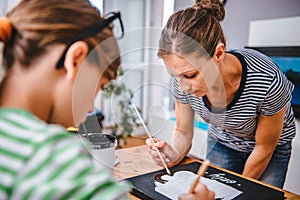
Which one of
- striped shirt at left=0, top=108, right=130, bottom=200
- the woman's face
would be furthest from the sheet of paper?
striped shirt at left=0, top=108, right=130, bottom=200

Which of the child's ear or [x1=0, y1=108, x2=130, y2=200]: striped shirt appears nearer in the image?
[x1=0, y1=108, x2=130, y2=200]: striped shirt

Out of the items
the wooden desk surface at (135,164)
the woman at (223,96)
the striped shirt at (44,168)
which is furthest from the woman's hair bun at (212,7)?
the striped shirt at (44,168)

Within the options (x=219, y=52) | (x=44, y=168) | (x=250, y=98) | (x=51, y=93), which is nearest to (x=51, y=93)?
(x=51, y=93)

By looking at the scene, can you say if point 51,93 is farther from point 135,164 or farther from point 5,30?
point 135,164

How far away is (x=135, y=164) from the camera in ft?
2.62

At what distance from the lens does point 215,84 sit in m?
0.77

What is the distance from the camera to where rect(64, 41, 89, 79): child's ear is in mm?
377

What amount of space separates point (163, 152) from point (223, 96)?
23 centimetres

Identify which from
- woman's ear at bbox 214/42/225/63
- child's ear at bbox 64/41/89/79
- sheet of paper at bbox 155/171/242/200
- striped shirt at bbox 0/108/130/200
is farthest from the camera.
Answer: woman's ear at bbox 214/42/225/63

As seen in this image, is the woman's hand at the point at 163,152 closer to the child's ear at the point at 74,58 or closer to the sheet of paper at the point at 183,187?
the sheet of paper at the point at 183,187

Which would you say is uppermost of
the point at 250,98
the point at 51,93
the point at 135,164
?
the point at 51,93

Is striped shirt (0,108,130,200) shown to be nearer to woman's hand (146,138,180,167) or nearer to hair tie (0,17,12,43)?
hair tie (0,17,12,43)

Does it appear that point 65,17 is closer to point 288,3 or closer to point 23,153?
point 23,153

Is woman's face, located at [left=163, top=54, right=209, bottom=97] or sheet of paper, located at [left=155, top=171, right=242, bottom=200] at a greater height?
woman's face, located at [left=163, top=54, right=209, bottom=97]
